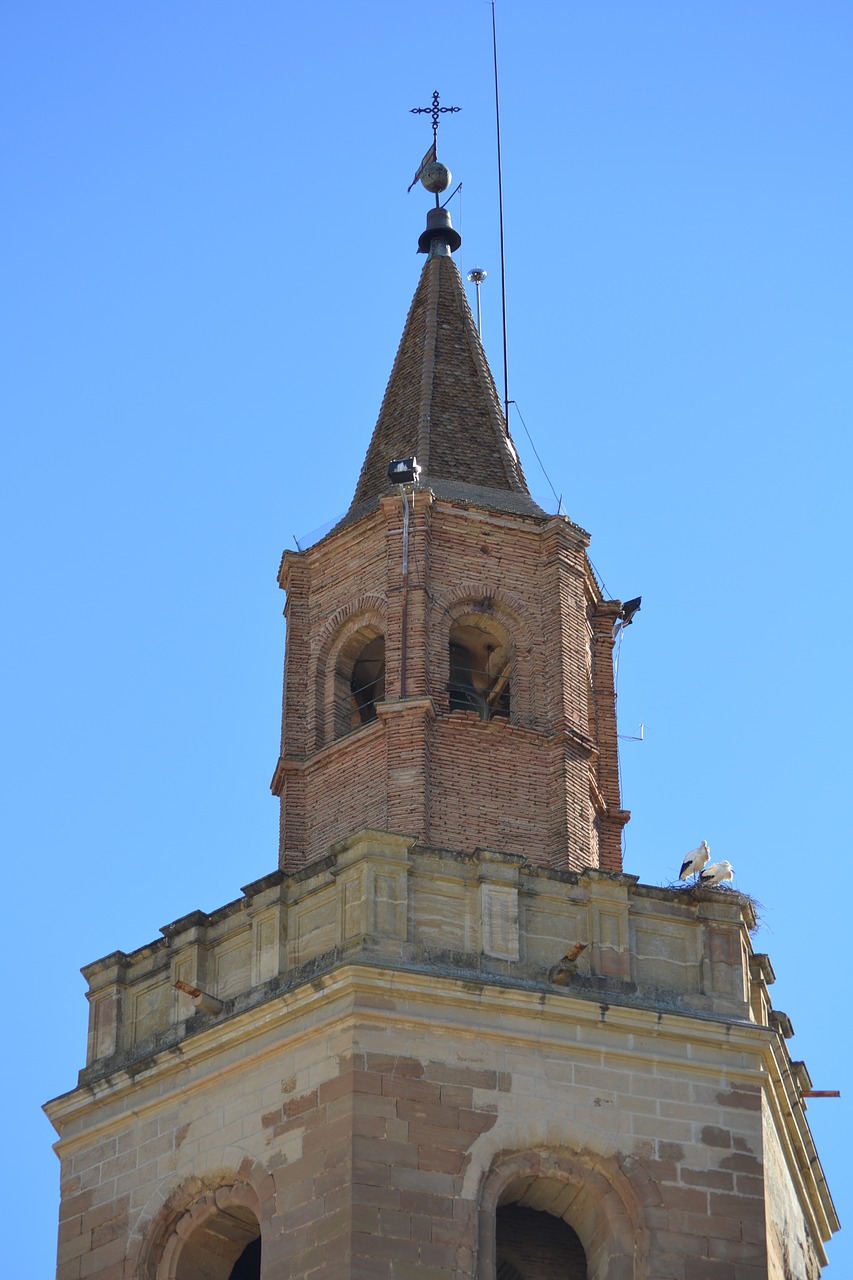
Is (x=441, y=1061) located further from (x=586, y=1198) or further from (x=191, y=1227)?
(x=191, y=1227)

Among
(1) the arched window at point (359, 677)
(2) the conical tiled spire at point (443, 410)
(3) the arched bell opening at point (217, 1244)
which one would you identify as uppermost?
(2) the conical tiled spire at point (443, 410)

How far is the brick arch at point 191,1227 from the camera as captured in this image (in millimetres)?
32000

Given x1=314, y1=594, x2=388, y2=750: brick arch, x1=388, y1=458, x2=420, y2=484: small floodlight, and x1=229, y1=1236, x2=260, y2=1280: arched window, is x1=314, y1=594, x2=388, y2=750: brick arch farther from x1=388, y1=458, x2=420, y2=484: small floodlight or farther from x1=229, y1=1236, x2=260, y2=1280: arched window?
x1=229, y1=1236, x2=260, y2=1280: arched window

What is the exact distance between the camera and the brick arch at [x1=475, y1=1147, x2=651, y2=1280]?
31.2 metres

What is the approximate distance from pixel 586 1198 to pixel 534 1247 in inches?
54.2

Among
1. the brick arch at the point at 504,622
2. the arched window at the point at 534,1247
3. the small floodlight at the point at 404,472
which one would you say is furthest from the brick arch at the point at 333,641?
the arched window at the point at 534,1247

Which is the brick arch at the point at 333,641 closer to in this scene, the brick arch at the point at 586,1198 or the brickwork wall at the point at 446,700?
the brickwork wall at the point at 446,700

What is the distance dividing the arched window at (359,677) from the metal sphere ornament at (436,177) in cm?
875

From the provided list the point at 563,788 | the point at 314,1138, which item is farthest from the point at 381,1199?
the point at 563,788

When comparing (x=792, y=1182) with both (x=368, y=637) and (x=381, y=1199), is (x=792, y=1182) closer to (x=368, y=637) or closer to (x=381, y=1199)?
(x=381, y=1199)

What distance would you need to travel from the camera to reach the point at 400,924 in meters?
32.3

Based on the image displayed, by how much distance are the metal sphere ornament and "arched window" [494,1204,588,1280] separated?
15557 mm

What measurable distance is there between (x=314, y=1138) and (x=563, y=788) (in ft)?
19.0

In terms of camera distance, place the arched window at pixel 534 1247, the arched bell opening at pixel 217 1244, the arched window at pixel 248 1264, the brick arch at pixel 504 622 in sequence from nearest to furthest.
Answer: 1. the arched bell opening at pixel 217 1244
2. the arched window at pixel 248 1264
3. the arched window at pixel 534 1247
4. the brick arch at pixel 504 622
